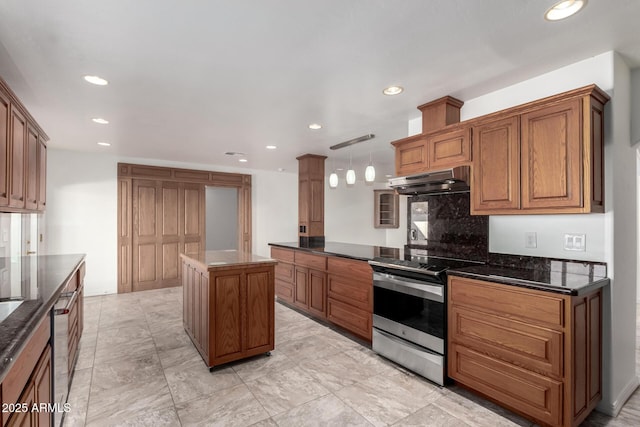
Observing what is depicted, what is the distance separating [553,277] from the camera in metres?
2.04

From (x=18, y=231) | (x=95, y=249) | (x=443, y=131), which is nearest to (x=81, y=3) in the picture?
(x=443, y=131)

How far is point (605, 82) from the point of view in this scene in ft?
6.86

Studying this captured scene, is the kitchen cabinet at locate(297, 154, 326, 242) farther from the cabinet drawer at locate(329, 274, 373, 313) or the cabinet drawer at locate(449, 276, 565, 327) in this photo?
the cabinet drawer at locate(449, 276, 565, 327)

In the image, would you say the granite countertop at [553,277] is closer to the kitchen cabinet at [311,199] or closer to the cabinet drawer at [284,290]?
the cabinet drawer at [284,290]

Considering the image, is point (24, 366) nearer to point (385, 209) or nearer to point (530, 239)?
point (530, 239)

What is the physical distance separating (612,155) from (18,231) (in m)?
6.05

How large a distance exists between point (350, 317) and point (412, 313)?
90 centimetres

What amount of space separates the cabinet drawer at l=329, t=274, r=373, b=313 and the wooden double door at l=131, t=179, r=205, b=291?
2943 millimetres

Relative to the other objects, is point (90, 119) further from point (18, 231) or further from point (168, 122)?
point (18, 231)

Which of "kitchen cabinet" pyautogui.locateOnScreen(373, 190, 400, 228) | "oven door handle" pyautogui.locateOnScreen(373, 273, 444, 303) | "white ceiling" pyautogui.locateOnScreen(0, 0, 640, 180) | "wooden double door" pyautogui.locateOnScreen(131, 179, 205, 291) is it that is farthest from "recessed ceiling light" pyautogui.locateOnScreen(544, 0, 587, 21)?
"kitchen cabinet" pyautogui.locateOnScreen(373, 190, 400, 228)

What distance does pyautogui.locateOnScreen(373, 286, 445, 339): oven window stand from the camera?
2406 millimetres

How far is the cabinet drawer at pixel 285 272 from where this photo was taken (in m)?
4.36

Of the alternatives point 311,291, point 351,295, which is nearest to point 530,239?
point 351,295

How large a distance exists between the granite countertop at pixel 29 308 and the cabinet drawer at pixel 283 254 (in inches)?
94.6
